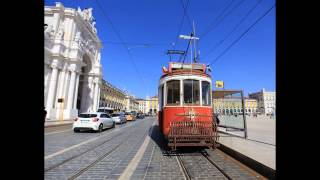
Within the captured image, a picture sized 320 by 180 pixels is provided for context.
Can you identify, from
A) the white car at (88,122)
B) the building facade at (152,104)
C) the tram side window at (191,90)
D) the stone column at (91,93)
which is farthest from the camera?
the building facade at (152,104)

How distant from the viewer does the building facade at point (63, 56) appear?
117ft

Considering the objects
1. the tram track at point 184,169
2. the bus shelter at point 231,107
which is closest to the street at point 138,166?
the tram track at point 184,169

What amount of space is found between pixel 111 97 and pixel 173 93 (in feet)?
269

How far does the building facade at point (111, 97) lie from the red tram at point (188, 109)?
63.8 m

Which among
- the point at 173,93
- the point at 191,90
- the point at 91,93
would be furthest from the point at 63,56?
the point at 191,90

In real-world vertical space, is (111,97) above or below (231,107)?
above

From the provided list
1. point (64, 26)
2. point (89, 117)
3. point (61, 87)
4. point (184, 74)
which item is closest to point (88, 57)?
point (64, 26)

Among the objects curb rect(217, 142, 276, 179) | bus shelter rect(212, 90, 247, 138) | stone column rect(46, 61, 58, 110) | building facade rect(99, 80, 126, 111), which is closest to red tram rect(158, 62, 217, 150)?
curb rect(217, 142, 276, 179)

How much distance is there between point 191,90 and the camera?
31.2 feet

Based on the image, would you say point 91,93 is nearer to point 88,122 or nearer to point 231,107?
point 88,122

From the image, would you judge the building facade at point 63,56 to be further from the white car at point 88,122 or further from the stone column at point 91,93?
the white car at point 88,122

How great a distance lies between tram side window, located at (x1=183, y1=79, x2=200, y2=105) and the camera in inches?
369
